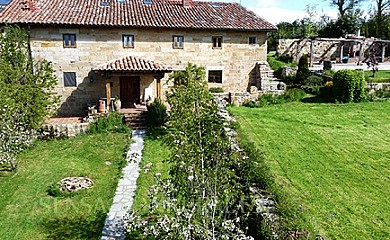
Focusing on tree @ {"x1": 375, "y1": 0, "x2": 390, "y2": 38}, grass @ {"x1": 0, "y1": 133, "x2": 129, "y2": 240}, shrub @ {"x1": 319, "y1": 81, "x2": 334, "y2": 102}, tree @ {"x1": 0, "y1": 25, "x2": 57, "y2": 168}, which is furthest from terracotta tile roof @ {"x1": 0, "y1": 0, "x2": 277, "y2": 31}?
tree @ {"x1": 375, "y1": 0, "x2": 390, "y2": 38}

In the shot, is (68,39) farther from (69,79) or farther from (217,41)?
(217,41)

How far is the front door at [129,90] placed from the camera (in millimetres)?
22812

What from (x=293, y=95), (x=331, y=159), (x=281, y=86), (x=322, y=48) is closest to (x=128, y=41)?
(x=281, y=86)

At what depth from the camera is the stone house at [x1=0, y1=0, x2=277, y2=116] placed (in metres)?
21.1

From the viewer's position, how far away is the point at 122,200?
1127 centimetres

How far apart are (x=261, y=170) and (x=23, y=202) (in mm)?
7418

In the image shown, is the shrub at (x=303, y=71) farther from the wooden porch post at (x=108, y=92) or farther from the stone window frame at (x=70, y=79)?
the stone window frame at (x=70, y=79)

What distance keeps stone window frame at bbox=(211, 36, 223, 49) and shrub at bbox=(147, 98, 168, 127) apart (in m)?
6.46

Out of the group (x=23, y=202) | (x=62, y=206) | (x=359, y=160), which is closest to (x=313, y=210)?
(x=359, y=160)

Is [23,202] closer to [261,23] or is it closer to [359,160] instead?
[359,160]

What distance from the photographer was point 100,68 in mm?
20672

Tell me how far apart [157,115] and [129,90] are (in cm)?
482

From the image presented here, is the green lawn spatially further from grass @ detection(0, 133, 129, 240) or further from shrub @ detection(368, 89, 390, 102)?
grass @ detection(0, 133, 129, 240)

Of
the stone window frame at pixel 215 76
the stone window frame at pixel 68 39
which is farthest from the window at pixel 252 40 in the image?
the stone window frame at pixel 68 39
